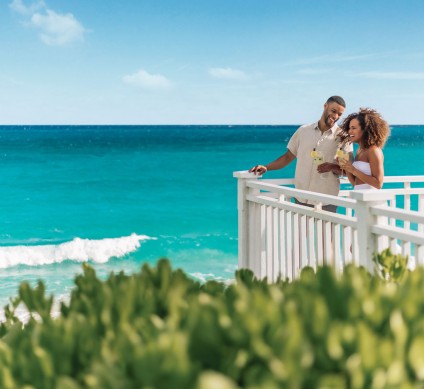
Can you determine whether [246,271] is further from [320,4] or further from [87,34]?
[87,34]

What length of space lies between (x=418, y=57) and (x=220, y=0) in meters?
26.2

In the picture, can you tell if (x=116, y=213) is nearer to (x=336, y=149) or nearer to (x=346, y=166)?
(x=336, y=149)

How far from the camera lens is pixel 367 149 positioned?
16.7 feet

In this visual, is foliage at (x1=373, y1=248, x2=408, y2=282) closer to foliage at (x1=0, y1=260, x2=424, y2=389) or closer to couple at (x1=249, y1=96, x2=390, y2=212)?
foliage at (x1=0, y1=260, x2=424, y2=389)

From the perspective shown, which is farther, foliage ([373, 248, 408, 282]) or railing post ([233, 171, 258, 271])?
railing post ([233, 171, 258, 271])

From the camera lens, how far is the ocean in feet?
54.1

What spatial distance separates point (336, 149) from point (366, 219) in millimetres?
A: 1786

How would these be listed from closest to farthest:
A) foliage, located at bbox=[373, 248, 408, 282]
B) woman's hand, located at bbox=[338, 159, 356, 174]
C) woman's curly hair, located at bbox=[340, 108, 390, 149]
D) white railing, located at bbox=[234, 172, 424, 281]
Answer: foliage, located at bbox=[373, 248, 408, 282] → white railing, located at bbox=[234, 172, 424, 281] → woman's hand, located at bbox=[338, 159, 356, 174] → woman's curly hair, located at bbox=[340, 108, 390, 149]

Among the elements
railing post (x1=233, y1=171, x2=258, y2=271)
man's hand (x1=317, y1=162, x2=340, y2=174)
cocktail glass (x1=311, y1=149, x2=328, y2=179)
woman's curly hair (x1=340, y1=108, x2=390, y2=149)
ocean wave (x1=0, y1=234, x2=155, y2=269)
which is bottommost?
ocean wave (x1=0, y1=234, x2=155, y2=269)

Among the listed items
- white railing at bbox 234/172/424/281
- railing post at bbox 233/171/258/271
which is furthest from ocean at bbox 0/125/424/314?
white railing at bbox 234/172/424/281

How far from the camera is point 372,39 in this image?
77.6 metres

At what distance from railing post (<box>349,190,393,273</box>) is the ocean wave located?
13.6m

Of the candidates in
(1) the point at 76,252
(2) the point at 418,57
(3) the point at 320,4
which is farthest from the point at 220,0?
(1) the point at 76,252

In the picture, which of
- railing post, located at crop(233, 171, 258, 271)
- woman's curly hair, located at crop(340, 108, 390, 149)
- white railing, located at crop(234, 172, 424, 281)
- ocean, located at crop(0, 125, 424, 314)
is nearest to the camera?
white railing, located at crop(234, 172, 424, 281)
